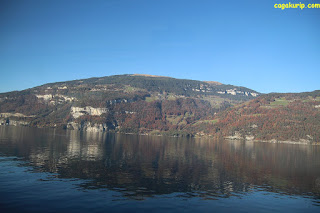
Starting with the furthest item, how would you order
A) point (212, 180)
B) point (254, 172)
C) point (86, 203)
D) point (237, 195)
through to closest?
1. point (254, 172)
2. point (212, 180)
3. point (237, 195)
4. point (86, 203)

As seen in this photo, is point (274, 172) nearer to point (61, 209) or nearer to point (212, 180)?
point (212, 180)

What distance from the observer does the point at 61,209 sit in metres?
27.8

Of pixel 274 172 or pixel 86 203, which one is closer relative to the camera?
pixel 86 203

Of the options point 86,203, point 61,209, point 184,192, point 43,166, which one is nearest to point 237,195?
point 184,192

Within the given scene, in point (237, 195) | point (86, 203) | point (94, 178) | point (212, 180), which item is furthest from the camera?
point (212, 180)

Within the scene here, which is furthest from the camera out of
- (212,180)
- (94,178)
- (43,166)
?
(43,166)

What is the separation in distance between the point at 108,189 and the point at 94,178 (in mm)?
7387

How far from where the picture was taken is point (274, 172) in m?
59.6

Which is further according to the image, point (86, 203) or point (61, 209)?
point (86, 203)

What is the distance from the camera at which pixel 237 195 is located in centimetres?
3772

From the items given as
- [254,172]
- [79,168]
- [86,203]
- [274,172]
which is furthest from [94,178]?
[274,172]

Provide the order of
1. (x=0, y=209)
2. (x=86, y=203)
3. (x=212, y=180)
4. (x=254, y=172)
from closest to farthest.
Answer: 1. (x=0, y=209)
2. (x=86, y=203)
3. (x=212, y=180)
4. (x=254, y=172)

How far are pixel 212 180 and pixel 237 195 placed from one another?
9169 millimetres

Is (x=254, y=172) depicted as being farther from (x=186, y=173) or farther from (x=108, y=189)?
(x=108, y=189)
